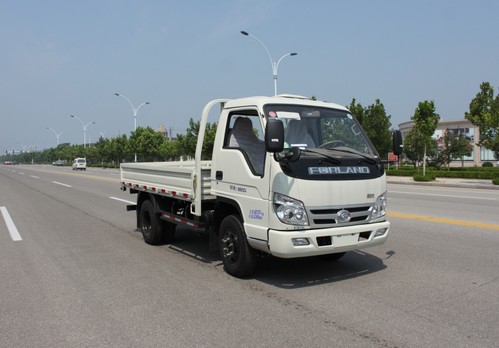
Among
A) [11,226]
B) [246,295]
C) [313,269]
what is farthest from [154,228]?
[11,226]

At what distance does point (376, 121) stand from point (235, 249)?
1239 inches

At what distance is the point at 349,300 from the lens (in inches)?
197

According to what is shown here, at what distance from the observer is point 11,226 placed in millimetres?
10906

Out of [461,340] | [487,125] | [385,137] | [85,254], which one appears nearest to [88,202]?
[85,254]

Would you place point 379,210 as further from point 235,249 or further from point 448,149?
point 448,149

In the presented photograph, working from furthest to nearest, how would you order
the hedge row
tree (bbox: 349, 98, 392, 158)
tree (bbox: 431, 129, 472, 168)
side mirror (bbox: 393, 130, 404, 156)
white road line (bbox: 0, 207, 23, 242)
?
tree (bbox: 431, 129, 472, 168)
tree (bbox: 349, 98, 392, 158)
the hedge row
white road line (bbox: 0, 207, 23, 242)
side mirror (bbox: 393, 130, 404, 156)

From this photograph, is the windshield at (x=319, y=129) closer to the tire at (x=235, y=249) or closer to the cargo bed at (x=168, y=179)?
the tire at (x=235, y=249)

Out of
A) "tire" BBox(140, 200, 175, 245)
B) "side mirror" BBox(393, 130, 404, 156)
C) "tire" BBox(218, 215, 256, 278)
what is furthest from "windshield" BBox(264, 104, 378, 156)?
"tire" BBox(140, 200, 175, 245)

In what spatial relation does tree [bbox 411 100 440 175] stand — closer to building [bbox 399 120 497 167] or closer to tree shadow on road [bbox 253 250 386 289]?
tree shadow on road [bbox 253 250 386 289]

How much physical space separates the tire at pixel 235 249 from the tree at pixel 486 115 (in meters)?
24.1

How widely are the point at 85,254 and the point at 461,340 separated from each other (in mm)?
5955

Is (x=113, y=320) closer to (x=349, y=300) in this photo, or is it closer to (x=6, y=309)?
(x=6, y=309)

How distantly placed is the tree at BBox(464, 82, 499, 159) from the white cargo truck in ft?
74.4

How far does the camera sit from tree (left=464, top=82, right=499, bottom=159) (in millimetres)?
25625
